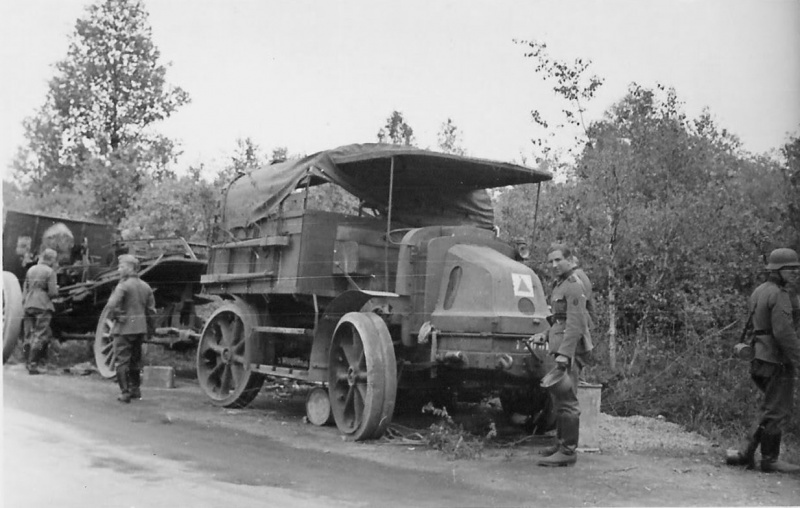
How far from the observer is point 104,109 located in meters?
9.30

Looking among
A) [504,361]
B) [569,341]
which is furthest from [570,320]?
[504,361]

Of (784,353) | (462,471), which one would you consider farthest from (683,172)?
(462,471)

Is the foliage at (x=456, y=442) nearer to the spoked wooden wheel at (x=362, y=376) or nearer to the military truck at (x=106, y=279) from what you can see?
the spoked wooden wheel at (x=362, y=376)

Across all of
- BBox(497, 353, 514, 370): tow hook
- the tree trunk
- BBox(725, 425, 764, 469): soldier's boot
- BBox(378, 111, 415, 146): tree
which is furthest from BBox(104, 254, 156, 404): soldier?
BBox(725, 425, 764, 469): soldier's boot

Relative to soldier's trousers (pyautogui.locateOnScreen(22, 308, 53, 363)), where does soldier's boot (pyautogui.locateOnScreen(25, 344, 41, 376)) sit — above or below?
below

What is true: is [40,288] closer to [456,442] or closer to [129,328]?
[129,328]

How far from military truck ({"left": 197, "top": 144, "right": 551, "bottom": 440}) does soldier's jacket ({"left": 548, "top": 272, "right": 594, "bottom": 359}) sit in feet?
1.42

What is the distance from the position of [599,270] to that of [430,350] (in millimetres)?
2954

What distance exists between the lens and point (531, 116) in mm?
10453

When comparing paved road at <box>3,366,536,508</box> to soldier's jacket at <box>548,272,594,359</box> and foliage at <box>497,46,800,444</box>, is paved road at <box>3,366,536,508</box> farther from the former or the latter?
foliage at <box>497,46,800,444</box>

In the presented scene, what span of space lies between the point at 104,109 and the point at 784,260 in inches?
263

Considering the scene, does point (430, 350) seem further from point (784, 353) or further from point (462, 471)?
point (784, 353)

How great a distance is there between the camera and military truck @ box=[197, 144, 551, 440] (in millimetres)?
8109

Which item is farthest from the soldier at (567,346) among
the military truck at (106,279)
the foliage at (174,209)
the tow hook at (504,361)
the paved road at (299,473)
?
the military truck at (106,279)
